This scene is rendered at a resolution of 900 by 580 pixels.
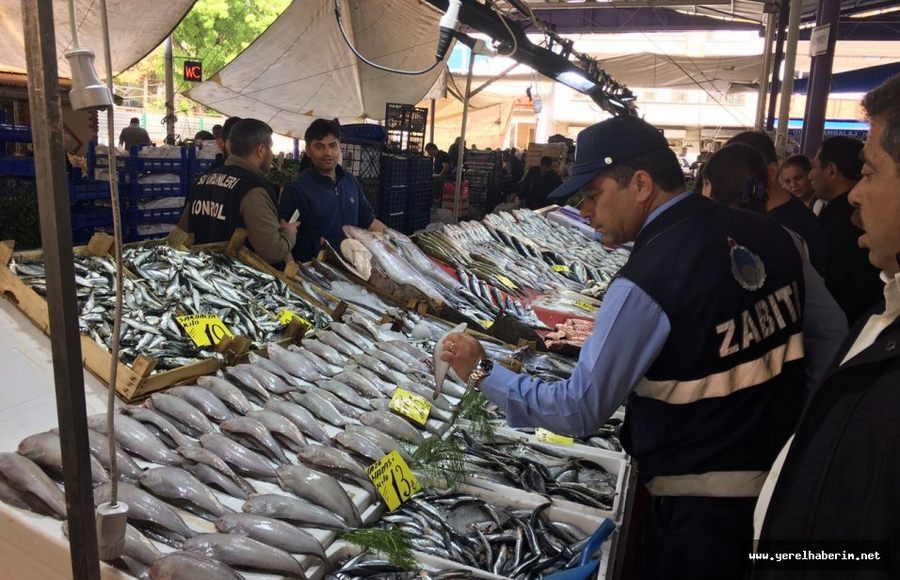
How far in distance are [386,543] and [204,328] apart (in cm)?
154

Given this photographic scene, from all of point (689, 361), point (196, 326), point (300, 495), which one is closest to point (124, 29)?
point (196, 326)

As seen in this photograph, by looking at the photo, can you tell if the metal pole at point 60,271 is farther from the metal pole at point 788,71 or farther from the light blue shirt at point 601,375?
the metal pole at point 788,71

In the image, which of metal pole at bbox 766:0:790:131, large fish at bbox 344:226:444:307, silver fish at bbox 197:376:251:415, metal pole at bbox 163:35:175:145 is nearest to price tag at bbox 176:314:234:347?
silver fish at bbox 197:376:251:415

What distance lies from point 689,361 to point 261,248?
9.98ft

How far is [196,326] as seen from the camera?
9.98 ft

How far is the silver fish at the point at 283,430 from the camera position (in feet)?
7.99

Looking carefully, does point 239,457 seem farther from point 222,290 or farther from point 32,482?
point 222,290

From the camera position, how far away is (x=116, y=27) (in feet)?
28.2

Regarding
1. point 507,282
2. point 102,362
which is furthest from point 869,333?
point 507,282

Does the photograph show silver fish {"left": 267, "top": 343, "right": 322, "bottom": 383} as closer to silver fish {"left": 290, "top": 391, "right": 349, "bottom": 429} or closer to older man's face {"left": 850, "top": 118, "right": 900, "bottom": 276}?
silver fish {"left": 290, "top": 391, "right": 349, "bottom": 429}

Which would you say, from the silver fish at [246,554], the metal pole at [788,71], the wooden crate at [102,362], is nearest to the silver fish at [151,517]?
the silver fish at [246,554]

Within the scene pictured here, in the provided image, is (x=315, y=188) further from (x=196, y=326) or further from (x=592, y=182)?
(x=592, y=182)

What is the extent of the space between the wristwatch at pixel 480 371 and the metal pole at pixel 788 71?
1003 centimetres

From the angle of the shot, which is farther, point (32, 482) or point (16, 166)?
point (16, 166)
